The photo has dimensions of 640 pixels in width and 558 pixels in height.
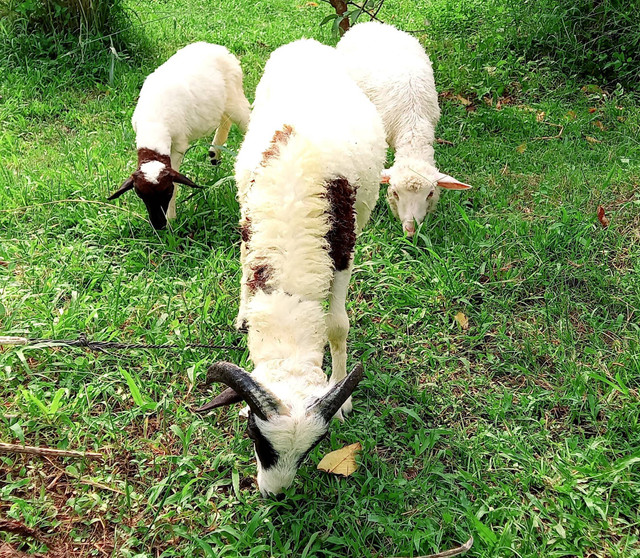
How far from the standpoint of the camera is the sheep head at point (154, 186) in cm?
390

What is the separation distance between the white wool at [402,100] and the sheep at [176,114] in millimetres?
1081

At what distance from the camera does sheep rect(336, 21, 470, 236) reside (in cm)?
422

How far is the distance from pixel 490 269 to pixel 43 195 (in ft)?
11.1

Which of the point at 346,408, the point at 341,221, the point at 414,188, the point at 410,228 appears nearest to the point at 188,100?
the point at 414,188

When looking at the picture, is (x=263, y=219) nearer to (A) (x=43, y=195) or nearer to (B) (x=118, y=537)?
(B) (x=118, y=537)

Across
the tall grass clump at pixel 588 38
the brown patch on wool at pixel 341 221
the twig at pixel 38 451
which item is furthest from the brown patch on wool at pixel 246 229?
the tall grass clump at pixel 588 38

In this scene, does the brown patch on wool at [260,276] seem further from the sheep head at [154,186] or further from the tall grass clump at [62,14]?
the tall grass clump at [62,14]

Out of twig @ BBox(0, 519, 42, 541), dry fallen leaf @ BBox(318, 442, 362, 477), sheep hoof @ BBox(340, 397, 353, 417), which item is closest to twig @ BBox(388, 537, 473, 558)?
dry fallen leaf @ BBox(318, 442, 362, 477)

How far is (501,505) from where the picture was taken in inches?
99.2

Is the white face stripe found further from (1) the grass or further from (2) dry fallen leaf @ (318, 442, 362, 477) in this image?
(2) dry fallen leaf @ (318, 442, 362, 477)

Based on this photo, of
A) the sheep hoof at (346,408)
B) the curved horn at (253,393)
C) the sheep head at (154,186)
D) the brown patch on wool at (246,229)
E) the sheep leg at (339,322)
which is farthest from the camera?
the sheep head at (154,186)

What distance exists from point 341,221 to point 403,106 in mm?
2633

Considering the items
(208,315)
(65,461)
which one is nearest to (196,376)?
(208,315)

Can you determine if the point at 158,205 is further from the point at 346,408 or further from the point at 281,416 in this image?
the point at 281,416
